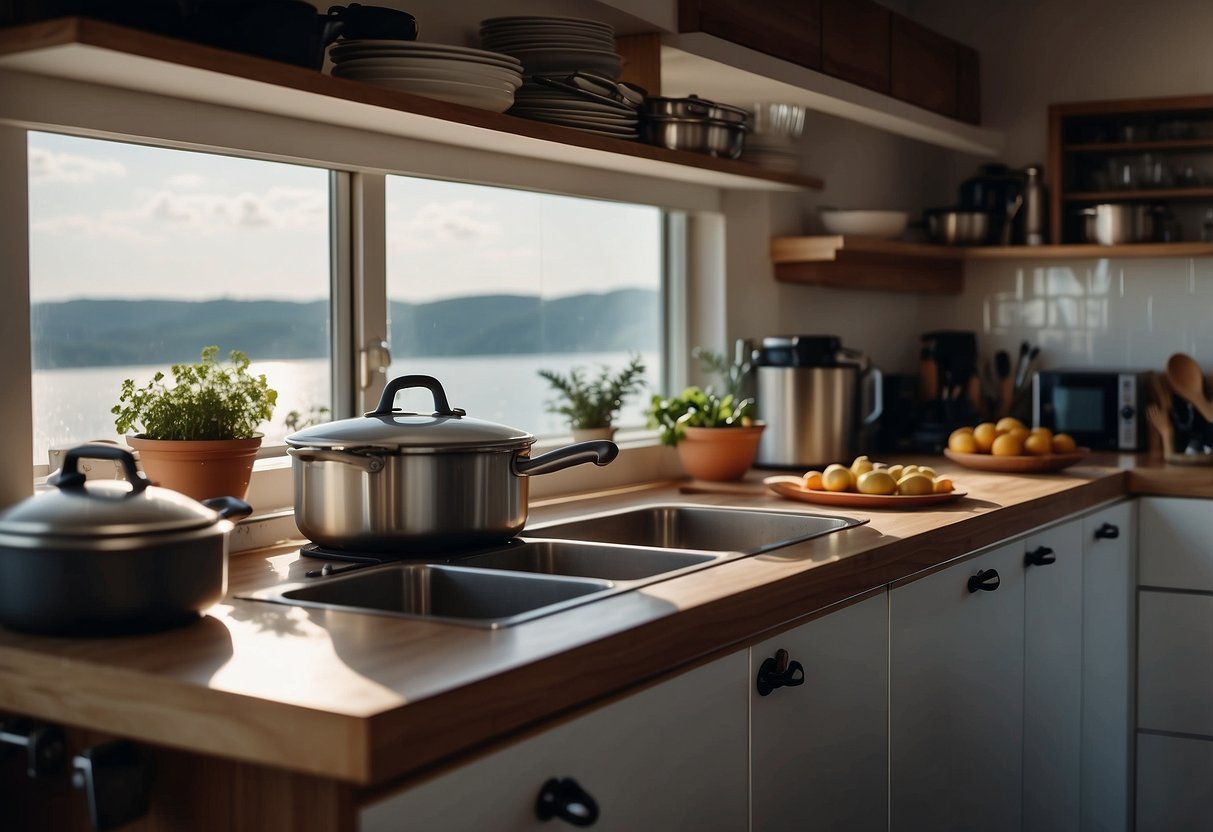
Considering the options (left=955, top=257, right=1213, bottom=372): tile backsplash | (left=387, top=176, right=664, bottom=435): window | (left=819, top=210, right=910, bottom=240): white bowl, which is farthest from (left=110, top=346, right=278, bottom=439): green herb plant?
(left=955, top=257, right=1213, bottom=372): tile backsplash

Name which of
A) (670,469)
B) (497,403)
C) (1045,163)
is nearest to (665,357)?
(670,469)

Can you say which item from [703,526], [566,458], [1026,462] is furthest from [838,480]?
[566,458]

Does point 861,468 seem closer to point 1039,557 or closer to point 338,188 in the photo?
point 1039,557

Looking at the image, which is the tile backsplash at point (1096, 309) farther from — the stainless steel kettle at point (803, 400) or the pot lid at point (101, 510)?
the pot lid at point (101, 510)

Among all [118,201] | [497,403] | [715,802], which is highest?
[118,201]

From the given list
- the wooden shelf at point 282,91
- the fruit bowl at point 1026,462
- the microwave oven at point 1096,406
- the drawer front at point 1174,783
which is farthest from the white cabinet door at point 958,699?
the microwave oven at point 1096,406

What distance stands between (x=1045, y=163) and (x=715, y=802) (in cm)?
290

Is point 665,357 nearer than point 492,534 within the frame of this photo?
No

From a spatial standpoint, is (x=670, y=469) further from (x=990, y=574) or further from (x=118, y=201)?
(x=118, y=201)

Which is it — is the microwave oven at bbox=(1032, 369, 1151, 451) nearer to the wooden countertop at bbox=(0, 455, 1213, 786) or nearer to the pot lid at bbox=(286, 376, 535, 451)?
the wooden countertop at bbox=(0, 455, 1213, 786)

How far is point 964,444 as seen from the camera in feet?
10.2

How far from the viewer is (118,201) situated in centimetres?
190

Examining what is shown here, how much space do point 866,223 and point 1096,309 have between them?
3.13 ft

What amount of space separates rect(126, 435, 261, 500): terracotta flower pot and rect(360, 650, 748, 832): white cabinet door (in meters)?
0.70
